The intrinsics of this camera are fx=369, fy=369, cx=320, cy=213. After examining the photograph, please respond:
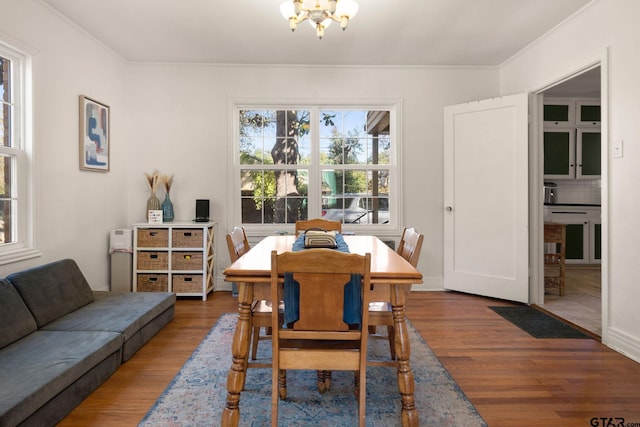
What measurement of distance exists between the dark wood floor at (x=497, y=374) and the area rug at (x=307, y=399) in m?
0.08

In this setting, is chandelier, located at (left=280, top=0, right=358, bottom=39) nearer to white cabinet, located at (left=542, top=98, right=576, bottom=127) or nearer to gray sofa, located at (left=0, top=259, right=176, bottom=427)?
gray sofa, located at (left=0, top=259, right=176, bottom=427)

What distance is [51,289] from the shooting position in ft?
8.44

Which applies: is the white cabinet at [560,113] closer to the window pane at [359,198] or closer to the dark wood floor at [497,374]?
the window pane at [359,198]

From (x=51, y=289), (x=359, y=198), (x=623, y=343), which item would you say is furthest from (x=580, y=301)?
(x=51, y=289)

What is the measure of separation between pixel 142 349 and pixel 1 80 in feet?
7.34

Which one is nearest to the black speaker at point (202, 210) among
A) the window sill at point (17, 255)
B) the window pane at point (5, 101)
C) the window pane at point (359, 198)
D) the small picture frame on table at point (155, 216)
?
the small picture frame on table at point (155, 216)

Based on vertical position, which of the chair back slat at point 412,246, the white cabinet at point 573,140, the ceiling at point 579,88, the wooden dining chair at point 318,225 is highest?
the ceiling at point 579,88

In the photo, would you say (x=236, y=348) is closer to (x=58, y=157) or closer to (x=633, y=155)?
(x=58, y=157)

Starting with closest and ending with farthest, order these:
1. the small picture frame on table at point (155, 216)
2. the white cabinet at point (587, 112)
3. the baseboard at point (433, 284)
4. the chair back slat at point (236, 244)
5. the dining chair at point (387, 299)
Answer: the dining chair at point (387, 299) < the chair back slat at point (236, 244) < the small picture frame on table at point (155, 216) < the baseboard at point (433, 284) < the white cabinet at point (587, 112)

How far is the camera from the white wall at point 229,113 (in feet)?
14.2

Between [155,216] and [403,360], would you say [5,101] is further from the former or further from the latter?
[403,360]

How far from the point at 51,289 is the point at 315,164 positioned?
A: 2848 mm

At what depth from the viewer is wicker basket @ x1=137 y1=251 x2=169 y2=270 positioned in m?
3.92

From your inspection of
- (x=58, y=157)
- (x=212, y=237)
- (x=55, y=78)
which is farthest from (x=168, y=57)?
(x=212, y=237)
